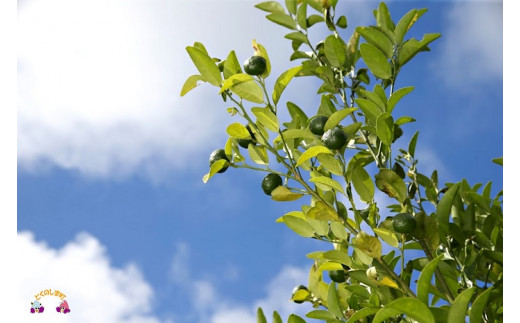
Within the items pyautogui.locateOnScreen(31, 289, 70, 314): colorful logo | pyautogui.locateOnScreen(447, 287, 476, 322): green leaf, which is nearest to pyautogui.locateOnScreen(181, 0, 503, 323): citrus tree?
pyautogui.locateOnScreen(447, 287, 476, 322): green leaf

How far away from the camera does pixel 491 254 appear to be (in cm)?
126

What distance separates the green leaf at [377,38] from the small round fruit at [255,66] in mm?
309

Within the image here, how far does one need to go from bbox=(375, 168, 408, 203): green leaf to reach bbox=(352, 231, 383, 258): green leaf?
0.14 m

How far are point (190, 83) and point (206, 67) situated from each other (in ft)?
0.23

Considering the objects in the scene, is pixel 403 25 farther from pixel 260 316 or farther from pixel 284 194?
pixel 260 316

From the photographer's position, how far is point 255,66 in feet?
3.82

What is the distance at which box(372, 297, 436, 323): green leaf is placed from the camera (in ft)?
3.03

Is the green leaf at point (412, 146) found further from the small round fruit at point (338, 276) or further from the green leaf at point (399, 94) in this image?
the small round fruit at point (338, 276)

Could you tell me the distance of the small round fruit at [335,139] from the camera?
3.72 ft

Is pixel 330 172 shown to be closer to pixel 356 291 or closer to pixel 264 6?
pixel 356 291

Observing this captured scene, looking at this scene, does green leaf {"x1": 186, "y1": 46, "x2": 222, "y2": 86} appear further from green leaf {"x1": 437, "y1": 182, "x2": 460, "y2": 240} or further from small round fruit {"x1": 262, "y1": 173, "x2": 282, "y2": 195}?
green leaf {"x1": 437, "y1": 182, "x2": 460, "y2": 240}

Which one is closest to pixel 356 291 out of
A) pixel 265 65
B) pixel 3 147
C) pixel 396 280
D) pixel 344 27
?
pixel 396 280

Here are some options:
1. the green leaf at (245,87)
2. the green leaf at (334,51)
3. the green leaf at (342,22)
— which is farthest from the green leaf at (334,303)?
the green leaf at (342,22)

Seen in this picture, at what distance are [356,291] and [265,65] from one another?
0.55 m
